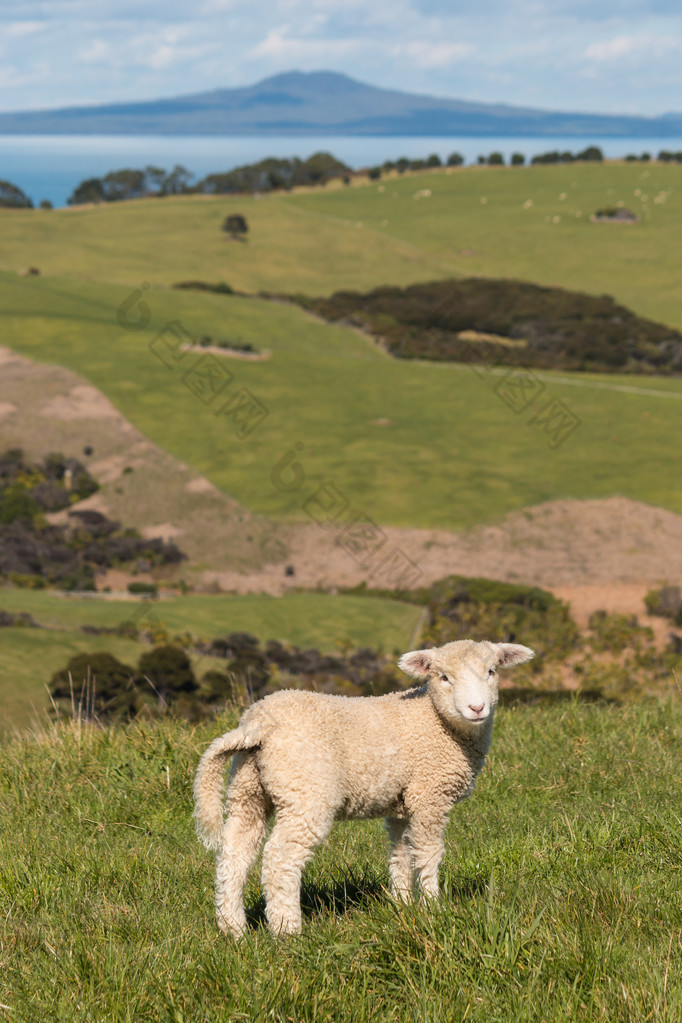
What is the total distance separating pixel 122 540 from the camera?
4681 cm

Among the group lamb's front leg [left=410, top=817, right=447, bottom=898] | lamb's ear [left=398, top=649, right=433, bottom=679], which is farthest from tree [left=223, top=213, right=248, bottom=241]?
lamb's front leg [left=410, top=817, right=447, bottom=898]

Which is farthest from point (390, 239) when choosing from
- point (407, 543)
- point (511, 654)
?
point (511, 654)

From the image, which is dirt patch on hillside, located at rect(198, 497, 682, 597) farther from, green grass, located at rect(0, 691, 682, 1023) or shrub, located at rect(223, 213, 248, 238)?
shrub, located at rect(223, 213, 248, 238)

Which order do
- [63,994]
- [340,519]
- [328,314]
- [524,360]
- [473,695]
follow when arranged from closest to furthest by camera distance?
[63,994], [473,695], [340,519], [524,360], [328,314]

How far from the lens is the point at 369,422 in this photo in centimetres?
5962

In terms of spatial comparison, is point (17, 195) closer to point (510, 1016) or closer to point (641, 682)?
point (641, 682)

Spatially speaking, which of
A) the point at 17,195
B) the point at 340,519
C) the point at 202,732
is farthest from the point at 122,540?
the point at 17,195

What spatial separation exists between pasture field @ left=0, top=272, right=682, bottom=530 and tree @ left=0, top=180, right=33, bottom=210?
72.6m

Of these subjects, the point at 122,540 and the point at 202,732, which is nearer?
the point at 202,732

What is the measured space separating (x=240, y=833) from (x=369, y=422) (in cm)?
5468

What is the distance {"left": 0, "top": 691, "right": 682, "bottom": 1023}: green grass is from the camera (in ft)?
13.4

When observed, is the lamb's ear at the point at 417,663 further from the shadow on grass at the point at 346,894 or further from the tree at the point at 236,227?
the tree at the point at 236,227

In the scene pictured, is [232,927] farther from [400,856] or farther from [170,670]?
[170,670]

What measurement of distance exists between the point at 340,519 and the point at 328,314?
4630 cm
